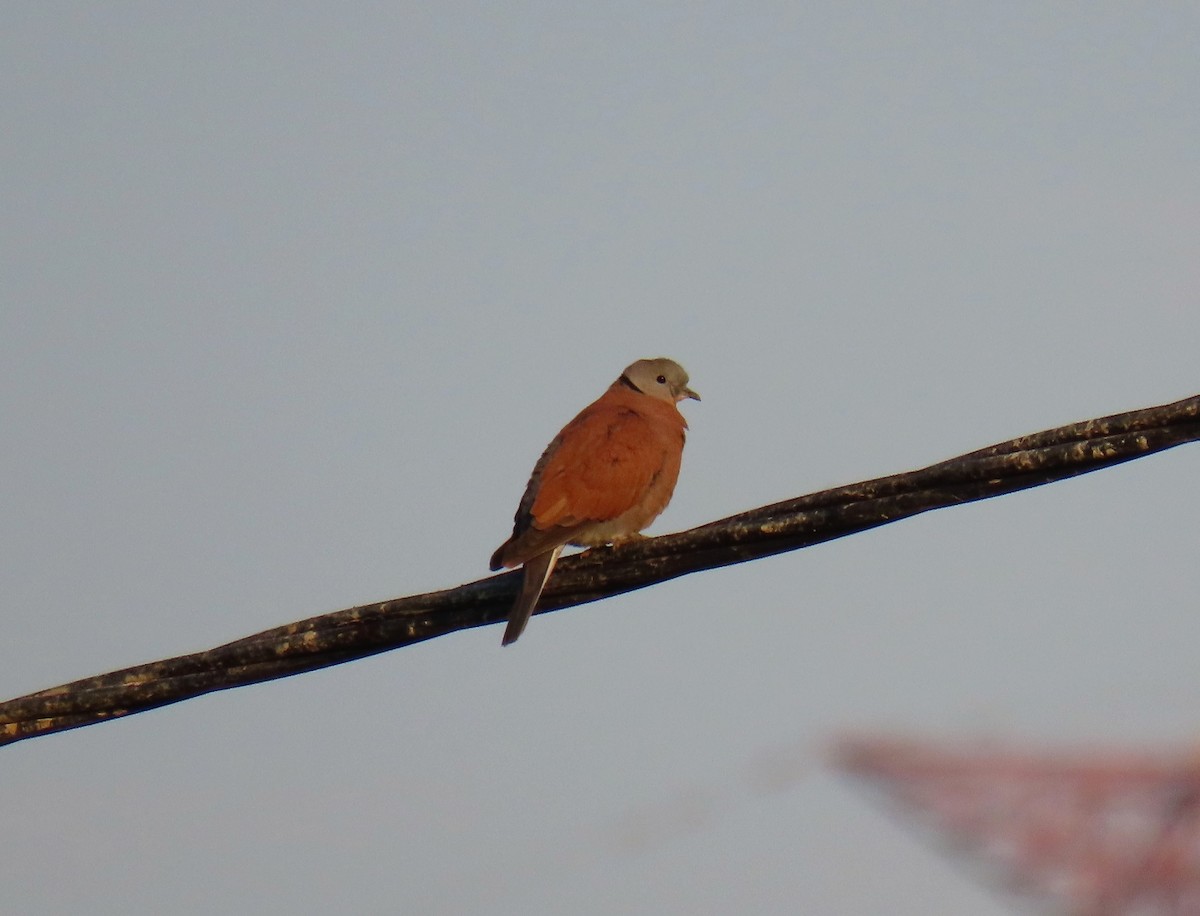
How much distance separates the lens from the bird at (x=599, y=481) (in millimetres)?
5285

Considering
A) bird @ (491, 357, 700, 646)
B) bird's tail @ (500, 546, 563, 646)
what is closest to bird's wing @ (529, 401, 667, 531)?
bird @ (491, 357, 700, 646)

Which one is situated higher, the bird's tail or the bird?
the bird

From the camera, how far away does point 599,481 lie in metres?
5.86

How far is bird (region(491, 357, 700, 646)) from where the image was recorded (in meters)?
5.29

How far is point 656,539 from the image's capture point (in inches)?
158

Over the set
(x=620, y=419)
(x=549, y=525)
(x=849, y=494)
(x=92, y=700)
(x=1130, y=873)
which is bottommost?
(x=1130, y=873)

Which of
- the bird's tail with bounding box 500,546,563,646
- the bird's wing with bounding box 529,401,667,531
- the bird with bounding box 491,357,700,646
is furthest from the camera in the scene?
the bird's wing with bounding box 529,401,667,531

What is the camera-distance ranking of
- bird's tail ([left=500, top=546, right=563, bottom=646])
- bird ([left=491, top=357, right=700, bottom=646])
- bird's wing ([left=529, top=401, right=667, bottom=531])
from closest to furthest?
1. bird's tail ([left=500, top=546, right=563, bottom=646])
2. bird ([left=491, top=357, right=700, bottom=646])
3. bird's wing ([left=529, top=401, right=667, bottom=531])

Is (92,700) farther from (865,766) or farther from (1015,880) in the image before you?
(865,766)

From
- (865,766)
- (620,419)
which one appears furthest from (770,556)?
(865,766)

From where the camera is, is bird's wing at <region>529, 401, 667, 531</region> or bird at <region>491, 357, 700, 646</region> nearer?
bird at <region>491, 357, 700, 646</region>

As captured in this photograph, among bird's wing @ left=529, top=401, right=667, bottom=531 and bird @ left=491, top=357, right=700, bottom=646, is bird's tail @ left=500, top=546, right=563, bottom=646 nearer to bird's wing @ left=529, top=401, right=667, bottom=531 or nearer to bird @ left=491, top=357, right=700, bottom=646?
bird @ left=491, top=357, right=700, bottom=646

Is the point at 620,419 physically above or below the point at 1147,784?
above

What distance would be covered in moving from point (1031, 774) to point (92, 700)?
20.6m
